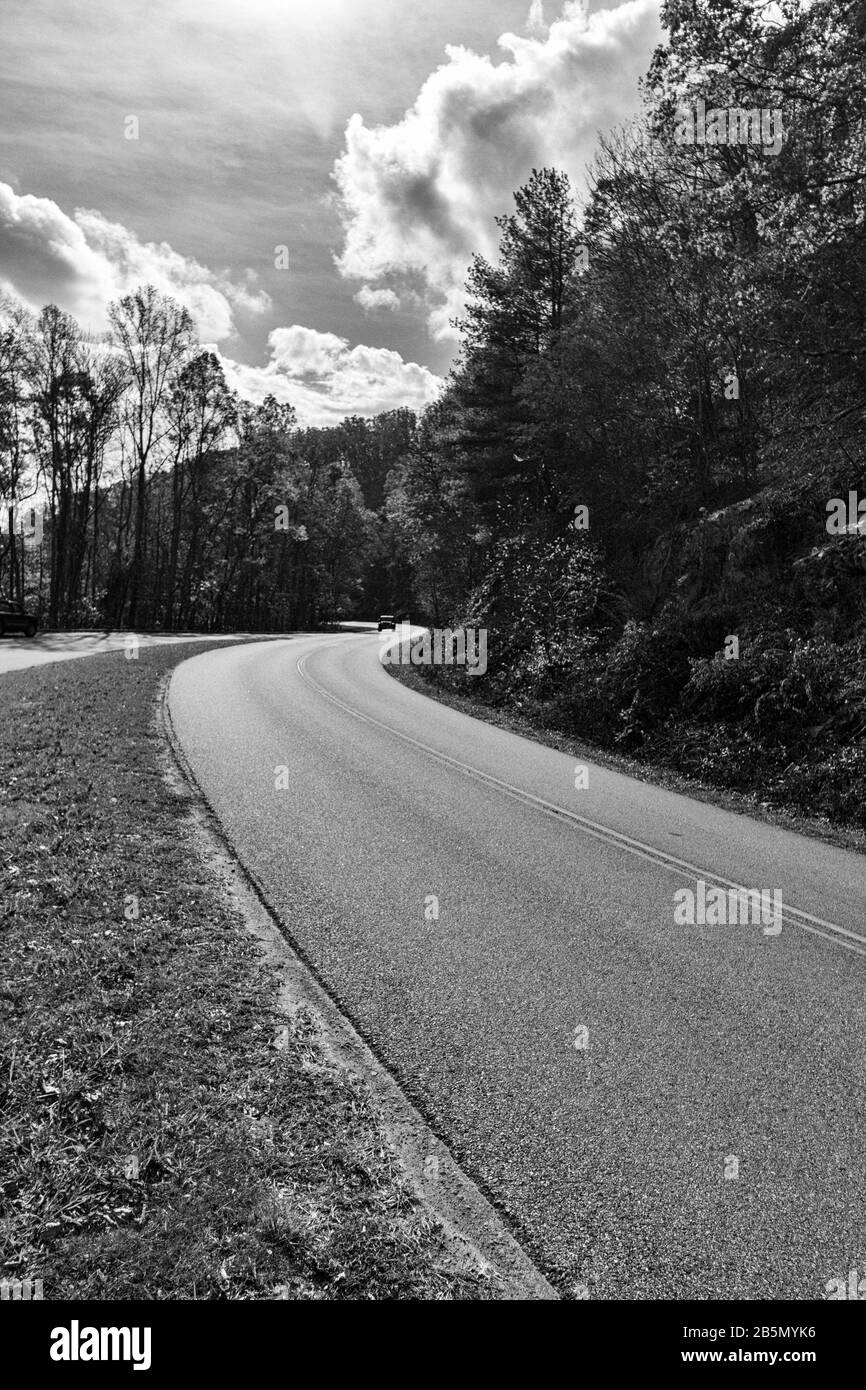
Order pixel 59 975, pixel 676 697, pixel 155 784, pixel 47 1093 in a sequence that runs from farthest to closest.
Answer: pixel 676 697 → pixel 155 784 → pixel 59 975 → pixel 47 1093

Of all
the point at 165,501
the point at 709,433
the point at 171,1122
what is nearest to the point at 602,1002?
the point at 171,1122

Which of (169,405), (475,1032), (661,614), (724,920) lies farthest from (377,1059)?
(169,405)

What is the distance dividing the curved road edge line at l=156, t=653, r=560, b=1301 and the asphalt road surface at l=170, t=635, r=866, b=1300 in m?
0.08

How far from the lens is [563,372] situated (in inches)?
843

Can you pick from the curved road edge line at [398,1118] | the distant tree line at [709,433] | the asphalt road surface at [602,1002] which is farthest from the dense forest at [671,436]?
the curved road edge line at [398,1118]

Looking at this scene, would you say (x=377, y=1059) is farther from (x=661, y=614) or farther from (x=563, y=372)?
(x=563, y=372)

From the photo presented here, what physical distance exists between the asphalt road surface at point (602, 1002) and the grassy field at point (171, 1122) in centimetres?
47

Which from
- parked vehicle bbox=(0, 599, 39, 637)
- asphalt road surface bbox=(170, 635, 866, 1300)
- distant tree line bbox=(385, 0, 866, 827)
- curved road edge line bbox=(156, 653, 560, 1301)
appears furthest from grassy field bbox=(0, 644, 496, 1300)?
parked vehicle bbox=(0, 599, 39, 637)

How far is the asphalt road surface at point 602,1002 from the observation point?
3.00m

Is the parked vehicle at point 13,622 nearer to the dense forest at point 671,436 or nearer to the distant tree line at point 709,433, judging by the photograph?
the dense forest at point 671,436

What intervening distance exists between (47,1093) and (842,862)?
307 inches

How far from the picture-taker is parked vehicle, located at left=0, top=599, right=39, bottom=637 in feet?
90.8
